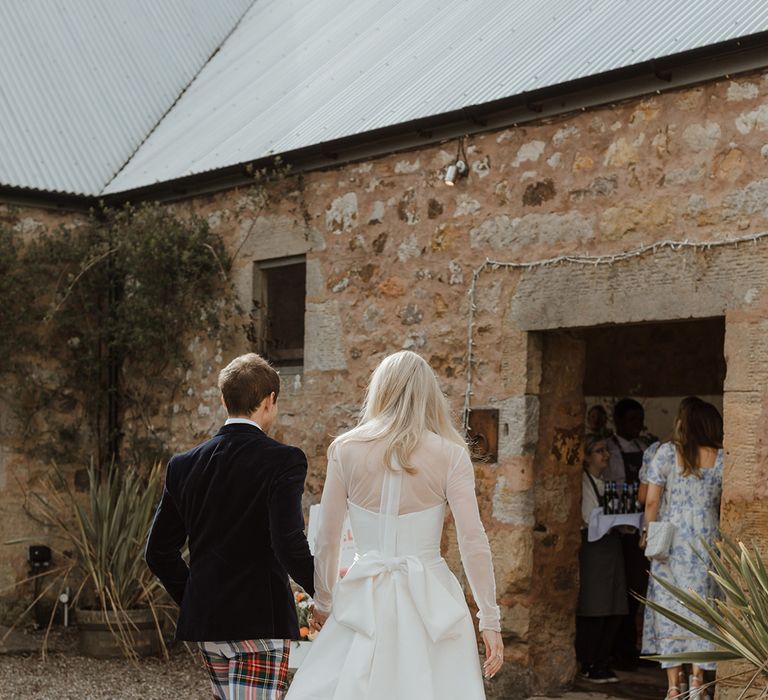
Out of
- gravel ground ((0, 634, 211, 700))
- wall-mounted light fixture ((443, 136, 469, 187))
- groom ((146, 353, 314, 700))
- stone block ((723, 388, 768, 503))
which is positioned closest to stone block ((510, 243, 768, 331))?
stone block ((723, 388, 768, 503))

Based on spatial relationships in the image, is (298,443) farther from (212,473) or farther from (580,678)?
(212,473)

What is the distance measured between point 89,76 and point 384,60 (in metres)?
3.13

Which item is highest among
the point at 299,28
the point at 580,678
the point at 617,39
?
the point at 299,28

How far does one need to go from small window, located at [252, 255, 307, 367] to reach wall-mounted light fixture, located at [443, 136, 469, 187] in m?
1.56

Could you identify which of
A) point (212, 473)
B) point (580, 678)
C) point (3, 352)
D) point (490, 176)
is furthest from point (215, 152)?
point (212, 473)

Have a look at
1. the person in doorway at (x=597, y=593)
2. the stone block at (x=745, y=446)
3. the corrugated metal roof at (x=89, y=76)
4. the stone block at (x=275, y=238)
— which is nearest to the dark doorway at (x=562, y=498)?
the person in doorway at (x=597, y=593)

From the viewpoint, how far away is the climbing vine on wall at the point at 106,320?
8.07 meters

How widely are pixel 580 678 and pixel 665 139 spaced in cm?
313

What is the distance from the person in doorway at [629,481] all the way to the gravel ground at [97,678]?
2620 millimetres

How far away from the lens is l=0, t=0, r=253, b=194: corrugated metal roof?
8.98m

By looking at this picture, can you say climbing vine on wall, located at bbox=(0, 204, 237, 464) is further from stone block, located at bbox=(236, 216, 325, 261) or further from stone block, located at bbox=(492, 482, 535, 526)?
stone block, located at bbox=(492, 482, 535, 526)

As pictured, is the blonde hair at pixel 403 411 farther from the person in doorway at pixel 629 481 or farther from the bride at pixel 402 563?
the person in doorway at pixel 629 481

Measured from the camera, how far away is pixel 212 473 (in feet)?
11.6

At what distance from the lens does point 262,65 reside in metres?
9.75
